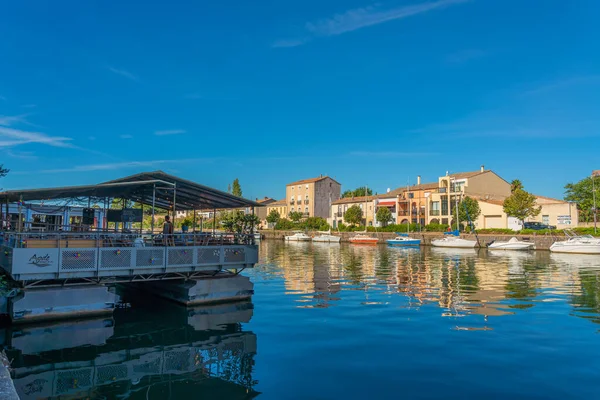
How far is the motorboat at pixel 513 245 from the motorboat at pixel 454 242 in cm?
348

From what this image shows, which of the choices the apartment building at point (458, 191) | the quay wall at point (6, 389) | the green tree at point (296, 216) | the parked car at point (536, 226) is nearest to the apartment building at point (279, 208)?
the green tree at point (296, 216)

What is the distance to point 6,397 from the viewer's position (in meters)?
5.99

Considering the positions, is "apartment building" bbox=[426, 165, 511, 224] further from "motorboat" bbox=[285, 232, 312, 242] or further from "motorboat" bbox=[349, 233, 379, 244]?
"motorboat" bbox=[285, 232, 312, 242]

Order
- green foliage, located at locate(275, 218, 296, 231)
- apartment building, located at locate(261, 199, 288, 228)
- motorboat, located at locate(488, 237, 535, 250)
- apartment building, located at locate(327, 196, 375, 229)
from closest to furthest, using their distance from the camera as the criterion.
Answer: motorboat, located at locate(488, 237, 535, 250)
apartment building, located at locate(327, 196, 375, 229)
green foliage, located at locate(275, 218, 296, 231)
apartment building, located at locate(261, 199, 288, 228)

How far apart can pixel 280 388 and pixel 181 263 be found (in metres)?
9.38

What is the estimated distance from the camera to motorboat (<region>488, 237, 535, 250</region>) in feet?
192

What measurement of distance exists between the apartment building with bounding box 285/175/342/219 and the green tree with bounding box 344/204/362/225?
16.3 m

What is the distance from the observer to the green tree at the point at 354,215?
97.6m

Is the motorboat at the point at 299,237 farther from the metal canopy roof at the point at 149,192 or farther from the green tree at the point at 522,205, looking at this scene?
the metal canopy roof at the point at 149,192

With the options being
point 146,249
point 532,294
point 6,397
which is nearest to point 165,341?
point 146,249

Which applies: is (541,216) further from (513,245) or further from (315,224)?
(315,224)

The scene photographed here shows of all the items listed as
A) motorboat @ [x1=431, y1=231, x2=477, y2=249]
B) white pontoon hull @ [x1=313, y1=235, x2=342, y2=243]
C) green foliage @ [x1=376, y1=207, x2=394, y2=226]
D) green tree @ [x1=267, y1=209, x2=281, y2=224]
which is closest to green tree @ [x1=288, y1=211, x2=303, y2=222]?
green tree @ [x1=267, y1=209, x2=281, y2=224]

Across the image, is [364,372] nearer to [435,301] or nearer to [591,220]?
[435,301]

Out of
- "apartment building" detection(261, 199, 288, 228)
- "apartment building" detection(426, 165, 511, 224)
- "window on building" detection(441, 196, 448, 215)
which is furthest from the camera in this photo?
"apartment building" detection(261, 199, 288, 228)
